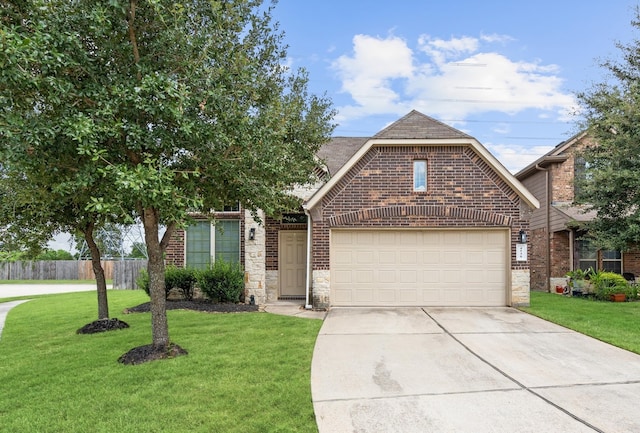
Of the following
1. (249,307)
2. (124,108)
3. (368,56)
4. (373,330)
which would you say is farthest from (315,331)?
(368,56)

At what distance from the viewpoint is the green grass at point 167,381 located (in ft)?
13.7

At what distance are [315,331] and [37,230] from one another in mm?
6277

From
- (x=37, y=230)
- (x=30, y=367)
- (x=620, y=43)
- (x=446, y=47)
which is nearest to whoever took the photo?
(x=30, y=367)

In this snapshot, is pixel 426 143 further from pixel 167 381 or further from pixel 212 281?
pixel 167 381

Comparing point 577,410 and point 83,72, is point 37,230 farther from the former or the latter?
point 577,410

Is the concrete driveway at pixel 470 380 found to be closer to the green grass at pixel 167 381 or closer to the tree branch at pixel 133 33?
the green grass at pixel 167 381

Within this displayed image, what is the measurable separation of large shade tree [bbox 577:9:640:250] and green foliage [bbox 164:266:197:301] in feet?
38.8

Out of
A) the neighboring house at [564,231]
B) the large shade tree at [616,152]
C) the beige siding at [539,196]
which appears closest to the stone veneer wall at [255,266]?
the large shade tree at [616,152]

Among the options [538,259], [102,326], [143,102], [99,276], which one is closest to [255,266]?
[99,276]

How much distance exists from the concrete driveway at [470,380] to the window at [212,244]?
16.0 feet

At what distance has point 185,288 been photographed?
1190 cm

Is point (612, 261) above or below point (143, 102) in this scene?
below

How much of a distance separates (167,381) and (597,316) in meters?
9.78

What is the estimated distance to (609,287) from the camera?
13.0 meters
